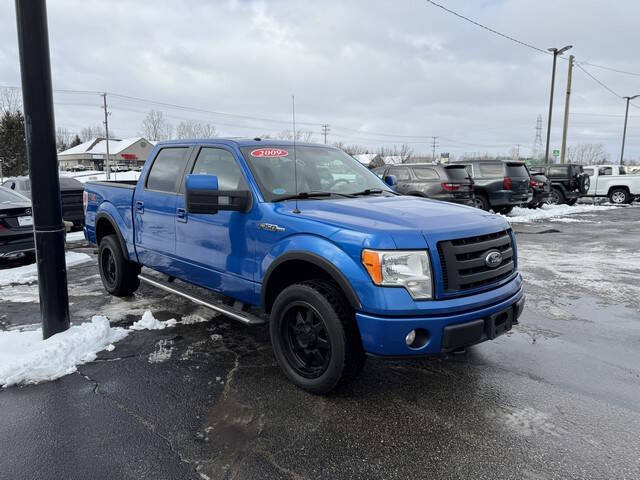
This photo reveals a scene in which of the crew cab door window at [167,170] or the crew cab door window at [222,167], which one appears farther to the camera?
the crew cab door window at [167,170]

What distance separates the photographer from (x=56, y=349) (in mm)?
4008

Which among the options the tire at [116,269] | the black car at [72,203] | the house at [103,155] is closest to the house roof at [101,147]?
the house at [103,155]

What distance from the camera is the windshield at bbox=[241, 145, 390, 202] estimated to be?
407 centimetres

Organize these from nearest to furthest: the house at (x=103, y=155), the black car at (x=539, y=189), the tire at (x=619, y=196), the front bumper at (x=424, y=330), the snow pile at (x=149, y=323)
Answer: the front bumper at (x=424, y=330) → the snow pile at (x=149, y=323) → the black car at (x=539, y=189) → the tire at (x=619, y=196) → the house at (x=103, y=155)

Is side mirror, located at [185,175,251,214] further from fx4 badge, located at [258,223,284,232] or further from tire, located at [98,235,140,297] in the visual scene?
tire, located at [98,235,140,297]

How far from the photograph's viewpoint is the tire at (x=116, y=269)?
5.79 metres

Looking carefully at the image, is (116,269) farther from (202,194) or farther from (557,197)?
(557,197)

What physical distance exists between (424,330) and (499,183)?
13629 millimetres

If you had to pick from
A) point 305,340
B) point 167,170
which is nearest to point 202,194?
point 305,340

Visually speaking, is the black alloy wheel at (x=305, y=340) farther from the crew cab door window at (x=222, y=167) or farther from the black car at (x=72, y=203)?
the black car at (x=72, y=203)

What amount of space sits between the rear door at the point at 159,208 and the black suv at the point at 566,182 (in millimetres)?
19476

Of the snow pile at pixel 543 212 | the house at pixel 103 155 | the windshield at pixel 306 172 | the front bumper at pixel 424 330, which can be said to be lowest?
the snow pile at pixel 543 212

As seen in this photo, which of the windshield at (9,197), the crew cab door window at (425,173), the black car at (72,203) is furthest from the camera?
the crew cab door window at (425,173)

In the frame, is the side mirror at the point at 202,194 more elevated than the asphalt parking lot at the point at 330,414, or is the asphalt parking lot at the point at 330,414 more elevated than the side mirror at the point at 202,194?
the side mirror at the point at 202,194
